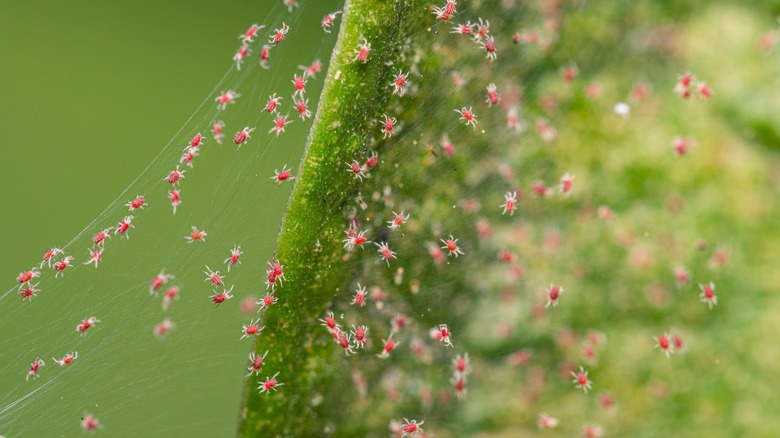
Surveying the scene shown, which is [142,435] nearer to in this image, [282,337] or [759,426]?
[282,337]

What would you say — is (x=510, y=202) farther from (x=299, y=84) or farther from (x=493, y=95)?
(x=299, y=84)

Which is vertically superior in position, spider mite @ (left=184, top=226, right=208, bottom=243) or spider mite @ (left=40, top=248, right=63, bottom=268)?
spider mite @ (left=184, top=226, right=208, bottom=243)

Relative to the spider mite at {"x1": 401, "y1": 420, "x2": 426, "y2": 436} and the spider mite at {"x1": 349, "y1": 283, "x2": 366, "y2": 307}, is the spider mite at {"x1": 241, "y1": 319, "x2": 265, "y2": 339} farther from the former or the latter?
the spider mite at {"x1": 401, "y1": 420, "x2": 426, "y2": 436}

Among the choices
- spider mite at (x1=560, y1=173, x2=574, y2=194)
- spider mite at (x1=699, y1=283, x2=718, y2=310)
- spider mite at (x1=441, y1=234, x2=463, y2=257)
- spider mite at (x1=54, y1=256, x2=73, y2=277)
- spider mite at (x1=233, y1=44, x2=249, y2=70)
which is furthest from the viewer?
spider mite at (x1=233, y1=44, x2=249, y2=70)

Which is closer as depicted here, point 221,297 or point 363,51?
point 363,51

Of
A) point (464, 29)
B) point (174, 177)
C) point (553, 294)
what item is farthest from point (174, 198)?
point (553, 294)

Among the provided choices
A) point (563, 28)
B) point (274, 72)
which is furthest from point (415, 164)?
point (274, 72)

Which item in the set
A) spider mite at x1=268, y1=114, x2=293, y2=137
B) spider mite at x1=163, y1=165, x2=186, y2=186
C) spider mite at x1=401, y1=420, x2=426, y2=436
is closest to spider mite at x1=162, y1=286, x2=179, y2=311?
spider mite at x1=163, y1=165, x2=186, y2=186
